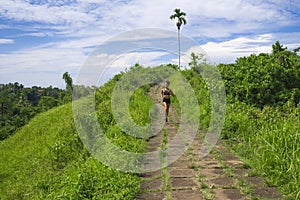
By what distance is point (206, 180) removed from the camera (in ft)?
15.3

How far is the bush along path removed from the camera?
163 inches

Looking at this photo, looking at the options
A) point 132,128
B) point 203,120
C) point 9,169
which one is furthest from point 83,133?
point 203,120

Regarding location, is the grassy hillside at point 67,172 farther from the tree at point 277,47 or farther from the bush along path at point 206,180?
the tree at point 277,47

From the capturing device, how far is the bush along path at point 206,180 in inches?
163

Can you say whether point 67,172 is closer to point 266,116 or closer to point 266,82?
point 266,116

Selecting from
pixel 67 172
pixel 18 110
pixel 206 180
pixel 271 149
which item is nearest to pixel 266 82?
pixel 271 149

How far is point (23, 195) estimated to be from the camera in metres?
6.73

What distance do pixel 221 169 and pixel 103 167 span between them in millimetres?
1883

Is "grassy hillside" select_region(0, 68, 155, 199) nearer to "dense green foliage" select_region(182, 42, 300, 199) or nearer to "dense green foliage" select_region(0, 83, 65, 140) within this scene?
"dense green foliage" select_region(182, 42, 300, 199)

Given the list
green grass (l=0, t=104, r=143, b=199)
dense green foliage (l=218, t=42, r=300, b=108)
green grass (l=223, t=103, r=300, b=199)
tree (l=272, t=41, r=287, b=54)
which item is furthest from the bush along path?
tree (l=272, t=41, r=287, b=54)

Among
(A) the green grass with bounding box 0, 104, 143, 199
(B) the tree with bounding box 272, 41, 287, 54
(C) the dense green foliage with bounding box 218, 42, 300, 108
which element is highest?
(B) the tree with bounding box 272, 41, 287, 54

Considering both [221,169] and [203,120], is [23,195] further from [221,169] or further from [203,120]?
[203,120]

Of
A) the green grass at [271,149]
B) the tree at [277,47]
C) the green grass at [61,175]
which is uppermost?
the tree at [277,47]

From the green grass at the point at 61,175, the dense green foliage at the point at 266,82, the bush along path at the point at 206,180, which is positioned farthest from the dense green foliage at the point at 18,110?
the bush along path at the point at 206,180
